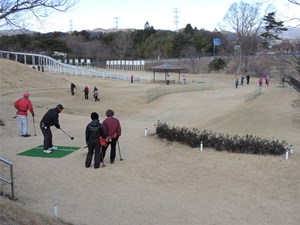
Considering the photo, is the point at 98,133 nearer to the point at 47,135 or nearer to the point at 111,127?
the point at 111,127

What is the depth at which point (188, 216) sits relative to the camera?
661 cm

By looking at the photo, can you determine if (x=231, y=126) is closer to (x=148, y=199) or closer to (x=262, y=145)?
(x=262, y=145)

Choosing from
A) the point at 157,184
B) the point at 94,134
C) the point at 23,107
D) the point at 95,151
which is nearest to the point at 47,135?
the point at 95,151

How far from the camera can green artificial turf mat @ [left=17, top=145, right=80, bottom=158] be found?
10.7 metres

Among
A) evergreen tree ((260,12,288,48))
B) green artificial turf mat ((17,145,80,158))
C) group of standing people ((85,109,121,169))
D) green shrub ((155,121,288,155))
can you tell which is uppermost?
evergreen tree ((260,12,288,48))

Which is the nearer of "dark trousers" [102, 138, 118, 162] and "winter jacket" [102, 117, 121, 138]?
"winter jacket" [102, 117, 121, 138]

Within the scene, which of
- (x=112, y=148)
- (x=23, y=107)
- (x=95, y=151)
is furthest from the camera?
(x=23, y=107)

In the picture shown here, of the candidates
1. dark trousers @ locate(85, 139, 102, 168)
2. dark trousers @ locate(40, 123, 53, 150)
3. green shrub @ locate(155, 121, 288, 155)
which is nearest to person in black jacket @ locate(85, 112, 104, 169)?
dark trousers @ locate(85, 139, 102, 168)

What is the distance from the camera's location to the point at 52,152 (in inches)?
435

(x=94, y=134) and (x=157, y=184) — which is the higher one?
(x=94, y=134)

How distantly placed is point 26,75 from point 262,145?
3086 centimetres

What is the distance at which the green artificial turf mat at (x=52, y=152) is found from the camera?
10703 mm

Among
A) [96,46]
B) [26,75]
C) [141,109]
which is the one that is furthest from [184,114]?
[96,46]

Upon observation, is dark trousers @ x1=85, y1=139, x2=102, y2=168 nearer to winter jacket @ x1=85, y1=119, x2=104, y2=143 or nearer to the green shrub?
winter jacket @ x1=85, y1=119, x2=104, y2=143
